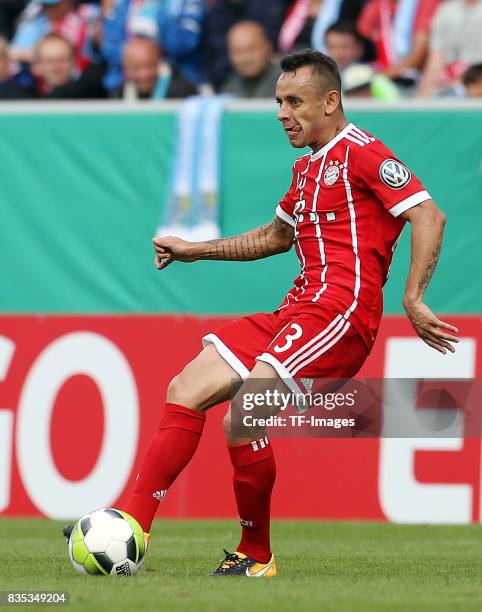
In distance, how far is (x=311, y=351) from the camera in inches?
225

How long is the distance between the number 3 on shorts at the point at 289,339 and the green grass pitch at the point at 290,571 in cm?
96

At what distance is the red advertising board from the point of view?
352 inches

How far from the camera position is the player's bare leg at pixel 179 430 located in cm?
573

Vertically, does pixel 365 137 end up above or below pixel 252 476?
above

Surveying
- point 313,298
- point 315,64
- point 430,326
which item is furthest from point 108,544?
point 315,64

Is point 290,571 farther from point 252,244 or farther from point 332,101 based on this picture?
point 332,101

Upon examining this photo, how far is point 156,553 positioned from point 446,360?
2841mm

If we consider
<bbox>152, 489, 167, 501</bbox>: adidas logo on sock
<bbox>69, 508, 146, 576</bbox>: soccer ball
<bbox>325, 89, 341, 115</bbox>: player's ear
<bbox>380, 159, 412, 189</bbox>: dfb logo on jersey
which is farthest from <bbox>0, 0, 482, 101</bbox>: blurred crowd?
<bbox>69, 508, 146, 576</bbox>: soccer ball

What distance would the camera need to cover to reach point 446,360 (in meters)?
9.05

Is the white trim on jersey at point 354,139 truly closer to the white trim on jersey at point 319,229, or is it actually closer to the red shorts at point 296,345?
the white trim on jersey at point 319,229

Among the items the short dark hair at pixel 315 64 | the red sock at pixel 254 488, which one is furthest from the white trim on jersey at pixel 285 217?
the red sock at pixel 254 488

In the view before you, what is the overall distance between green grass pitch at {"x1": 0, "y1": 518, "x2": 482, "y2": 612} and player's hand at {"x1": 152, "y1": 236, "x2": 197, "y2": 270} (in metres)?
1.40

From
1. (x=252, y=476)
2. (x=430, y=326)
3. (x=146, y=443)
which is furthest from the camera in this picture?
(x=146, y=443)

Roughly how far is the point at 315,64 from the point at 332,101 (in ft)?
0.58
